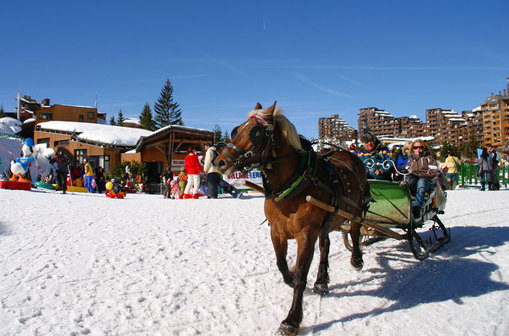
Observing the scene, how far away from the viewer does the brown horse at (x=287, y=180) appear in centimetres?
331

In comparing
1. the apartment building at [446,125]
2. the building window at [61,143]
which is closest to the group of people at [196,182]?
the building window at [61,143]

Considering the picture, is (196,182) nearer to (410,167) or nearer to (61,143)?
(410,167)

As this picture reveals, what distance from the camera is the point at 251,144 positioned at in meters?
3.33

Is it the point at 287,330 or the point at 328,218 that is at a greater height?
the point at 328,218

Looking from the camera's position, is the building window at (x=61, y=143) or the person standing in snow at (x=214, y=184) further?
the building window at (x=61, y=143)

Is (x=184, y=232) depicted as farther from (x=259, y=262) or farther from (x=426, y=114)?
(x=426, y=114)

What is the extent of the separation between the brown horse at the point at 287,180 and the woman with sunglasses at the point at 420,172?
2.43 m

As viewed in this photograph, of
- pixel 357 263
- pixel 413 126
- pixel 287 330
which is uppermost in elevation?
pixel 413 126

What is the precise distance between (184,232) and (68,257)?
85.2 inches

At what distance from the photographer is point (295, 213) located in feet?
11.8

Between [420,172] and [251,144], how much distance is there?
12.8 ft

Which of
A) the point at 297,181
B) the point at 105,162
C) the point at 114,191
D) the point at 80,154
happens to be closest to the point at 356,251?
the point at 297,181

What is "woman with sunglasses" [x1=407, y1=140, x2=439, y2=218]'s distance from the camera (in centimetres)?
584

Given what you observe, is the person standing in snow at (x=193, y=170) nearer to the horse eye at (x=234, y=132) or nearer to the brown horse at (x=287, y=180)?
the brown horse at (x=287, y=180)
